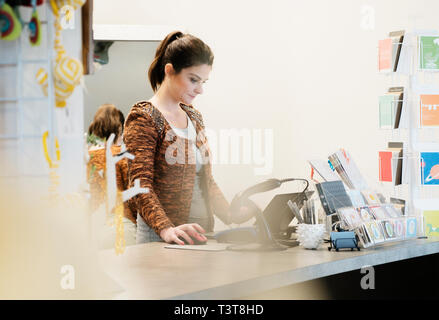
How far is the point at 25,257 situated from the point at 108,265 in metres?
0.51

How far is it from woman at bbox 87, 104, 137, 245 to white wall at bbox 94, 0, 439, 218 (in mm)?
1108

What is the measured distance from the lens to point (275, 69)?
466 cm

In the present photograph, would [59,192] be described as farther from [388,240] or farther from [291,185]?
[291,185]

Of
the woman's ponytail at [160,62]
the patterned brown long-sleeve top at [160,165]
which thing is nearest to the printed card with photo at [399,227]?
the patterned brown long-sleeve top at [160,165]

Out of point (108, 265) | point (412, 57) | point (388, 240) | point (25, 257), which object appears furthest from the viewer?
point (412, 57)

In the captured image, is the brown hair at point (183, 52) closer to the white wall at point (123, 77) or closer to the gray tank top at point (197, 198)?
the gray tank top at point (197, 198)

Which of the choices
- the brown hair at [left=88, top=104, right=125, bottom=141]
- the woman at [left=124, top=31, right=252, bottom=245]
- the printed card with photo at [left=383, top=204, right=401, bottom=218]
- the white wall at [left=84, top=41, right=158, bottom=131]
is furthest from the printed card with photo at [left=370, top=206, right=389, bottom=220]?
the white wall at [left=84, top=41, right=158, bottom=131]

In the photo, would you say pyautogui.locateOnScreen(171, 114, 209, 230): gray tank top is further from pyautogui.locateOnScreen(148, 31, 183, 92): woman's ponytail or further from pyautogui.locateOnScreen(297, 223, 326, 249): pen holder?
pyautogui.locateOnScreen(297, 223, 326, 249): pen holder

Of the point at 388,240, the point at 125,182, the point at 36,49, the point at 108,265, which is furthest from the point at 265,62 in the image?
the point at 36,49

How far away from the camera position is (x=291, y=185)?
180 inches

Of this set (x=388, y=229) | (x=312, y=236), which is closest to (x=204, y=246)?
(x=312, y=236)

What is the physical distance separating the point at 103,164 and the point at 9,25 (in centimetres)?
39

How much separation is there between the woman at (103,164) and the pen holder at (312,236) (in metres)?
0.68

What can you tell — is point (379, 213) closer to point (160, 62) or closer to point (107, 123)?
point (160, 62)
